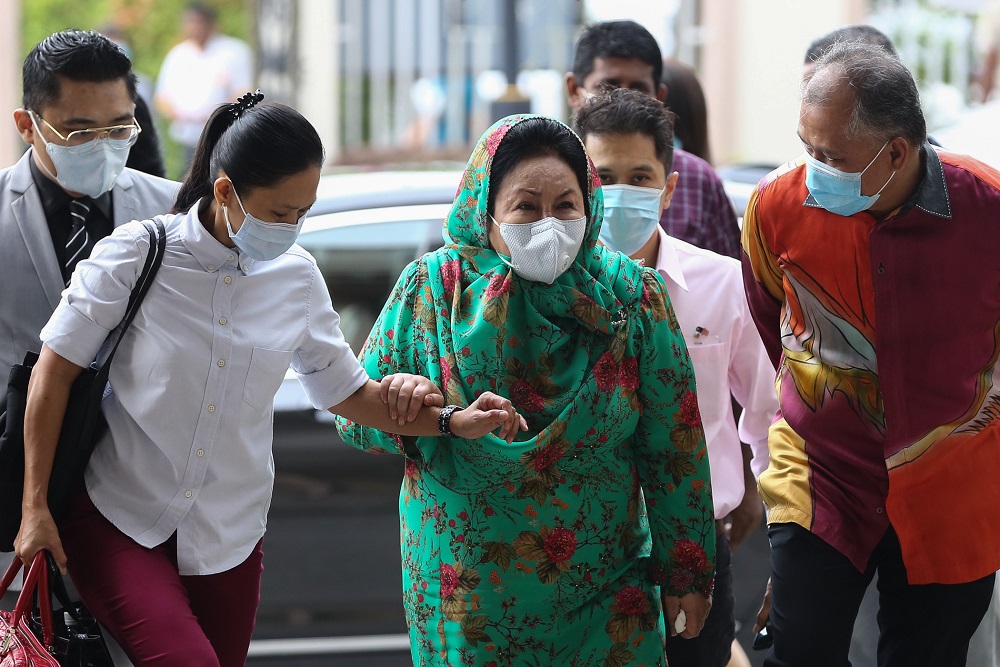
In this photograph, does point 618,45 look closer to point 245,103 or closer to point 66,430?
point 245,103

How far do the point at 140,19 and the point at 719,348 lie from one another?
13.0 metres

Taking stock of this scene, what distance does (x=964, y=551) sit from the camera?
313cm

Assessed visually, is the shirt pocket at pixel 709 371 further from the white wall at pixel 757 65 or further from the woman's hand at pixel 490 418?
the white wall at pixel 757 65

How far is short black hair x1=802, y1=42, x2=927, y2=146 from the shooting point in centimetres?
295

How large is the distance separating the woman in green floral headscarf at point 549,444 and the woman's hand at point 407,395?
0.04 metres

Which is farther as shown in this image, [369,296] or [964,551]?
[369,296]

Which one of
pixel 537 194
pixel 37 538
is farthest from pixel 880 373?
pixel 37 538

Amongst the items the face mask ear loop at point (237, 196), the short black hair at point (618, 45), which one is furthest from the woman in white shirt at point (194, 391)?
the short black hair at point (618, 45)

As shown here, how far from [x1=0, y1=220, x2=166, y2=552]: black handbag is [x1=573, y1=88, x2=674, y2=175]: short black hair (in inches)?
47.9

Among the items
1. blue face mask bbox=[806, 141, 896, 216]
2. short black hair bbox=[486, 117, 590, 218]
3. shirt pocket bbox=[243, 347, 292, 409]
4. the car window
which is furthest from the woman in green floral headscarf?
the car window

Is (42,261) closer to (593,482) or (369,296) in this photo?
(593,482)

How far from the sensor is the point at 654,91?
14.7ft

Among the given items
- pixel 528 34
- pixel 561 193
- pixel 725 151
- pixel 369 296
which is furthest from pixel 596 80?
pixel 528 34

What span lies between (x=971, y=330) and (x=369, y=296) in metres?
2.26
